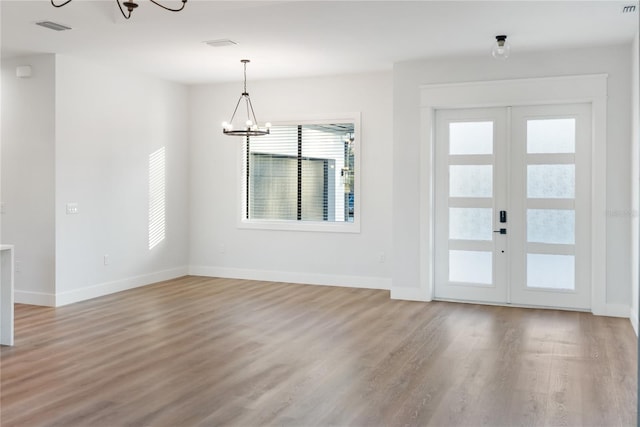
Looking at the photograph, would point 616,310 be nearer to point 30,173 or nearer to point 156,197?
point 156,197

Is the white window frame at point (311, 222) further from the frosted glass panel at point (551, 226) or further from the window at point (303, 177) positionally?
the frosted glass panel at point (551, 226)

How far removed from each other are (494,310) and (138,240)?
15.5 feet

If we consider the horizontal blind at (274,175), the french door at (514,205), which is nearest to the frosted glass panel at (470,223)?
the french door at (514,205)

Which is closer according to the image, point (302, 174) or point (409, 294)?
point (409, 294)

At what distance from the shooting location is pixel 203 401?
360 cm

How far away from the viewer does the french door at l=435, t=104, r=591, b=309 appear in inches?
251

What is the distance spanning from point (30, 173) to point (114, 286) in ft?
5.74

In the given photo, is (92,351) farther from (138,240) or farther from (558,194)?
(558,194)

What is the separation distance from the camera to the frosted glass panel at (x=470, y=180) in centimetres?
675

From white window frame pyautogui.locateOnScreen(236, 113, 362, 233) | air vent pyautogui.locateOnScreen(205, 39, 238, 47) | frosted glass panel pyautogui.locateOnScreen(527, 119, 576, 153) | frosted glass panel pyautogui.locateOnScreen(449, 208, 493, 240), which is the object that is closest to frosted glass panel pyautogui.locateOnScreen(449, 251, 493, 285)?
frosted glass panel pyautogui.locateOnScreen(449, 208, 493, 240)

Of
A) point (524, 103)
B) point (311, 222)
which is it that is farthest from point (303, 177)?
point (524, 103)

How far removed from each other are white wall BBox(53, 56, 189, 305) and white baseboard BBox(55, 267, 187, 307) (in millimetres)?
13

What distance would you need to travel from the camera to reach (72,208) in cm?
679

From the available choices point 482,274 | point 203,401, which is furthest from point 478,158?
point 203,401
